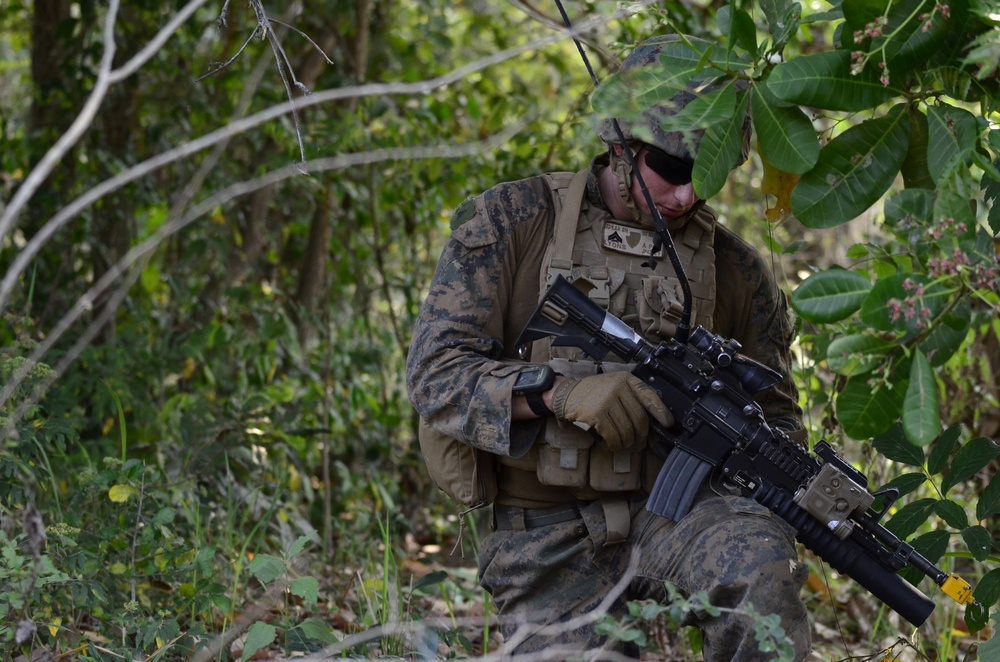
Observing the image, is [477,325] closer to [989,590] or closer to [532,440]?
[532,440]

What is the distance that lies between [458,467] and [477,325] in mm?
393

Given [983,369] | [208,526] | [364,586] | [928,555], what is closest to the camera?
[928,555]

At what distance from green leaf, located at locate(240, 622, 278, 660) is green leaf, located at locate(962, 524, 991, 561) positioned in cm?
168

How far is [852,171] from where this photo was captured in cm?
221

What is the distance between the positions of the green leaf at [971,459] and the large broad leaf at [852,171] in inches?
31.2

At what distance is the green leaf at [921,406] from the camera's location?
188cm

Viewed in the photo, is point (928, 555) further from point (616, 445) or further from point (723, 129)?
point (723, 129)

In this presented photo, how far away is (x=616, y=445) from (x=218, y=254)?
2813 mm

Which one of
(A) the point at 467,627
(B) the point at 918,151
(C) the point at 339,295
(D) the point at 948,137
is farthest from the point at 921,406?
(C) the point at 339,295

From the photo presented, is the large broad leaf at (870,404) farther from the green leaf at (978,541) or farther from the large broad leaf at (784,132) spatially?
the green leaf at (978,541)

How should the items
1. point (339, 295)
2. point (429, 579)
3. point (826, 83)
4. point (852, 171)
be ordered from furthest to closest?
point (339, 295)
point (429, 579)
point (852, 171)
point (826, 83)

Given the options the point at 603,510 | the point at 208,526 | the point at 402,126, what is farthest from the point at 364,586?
the point at 402,126

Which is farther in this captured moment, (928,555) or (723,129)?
(928,555)

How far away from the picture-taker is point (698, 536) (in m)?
2.73
